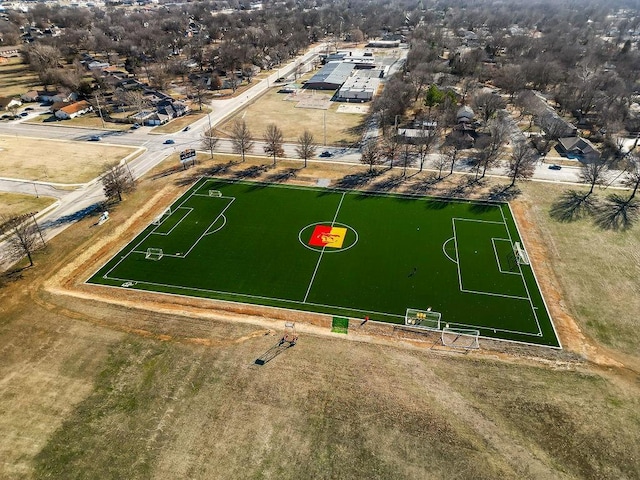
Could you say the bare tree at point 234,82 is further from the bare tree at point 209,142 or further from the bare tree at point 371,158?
the bare tree at point 371,158

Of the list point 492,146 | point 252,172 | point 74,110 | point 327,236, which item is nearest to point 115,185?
point 252,172

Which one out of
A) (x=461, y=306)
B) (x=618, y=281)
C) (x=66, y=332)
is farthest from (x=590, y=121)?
(x=66, y=332)

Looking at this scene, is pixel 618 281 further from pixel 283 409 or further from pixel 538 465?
pixel 283 409

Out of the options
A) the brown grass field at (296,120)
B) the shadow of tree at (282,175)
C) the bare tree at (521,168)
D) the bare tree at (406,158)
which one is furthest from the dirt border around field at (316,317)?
the brown grass field at (296,120)

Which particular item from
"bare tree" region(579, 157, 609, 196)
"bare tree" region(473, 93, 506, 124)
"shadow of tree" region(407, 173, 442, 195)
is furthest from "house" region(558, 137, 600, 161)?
"shadow of tree" region(407, 173, 442, 195)

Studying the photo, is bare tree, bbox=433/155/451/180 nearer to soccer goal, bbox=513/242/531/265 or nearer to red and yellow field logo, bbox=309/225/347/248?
soccer goal, bbox=513/242/531/265

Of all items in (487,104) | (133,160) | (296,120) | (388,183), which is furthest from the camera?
(296,120)

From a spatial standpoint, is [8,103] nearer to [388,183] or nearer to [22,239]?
[22,239]
